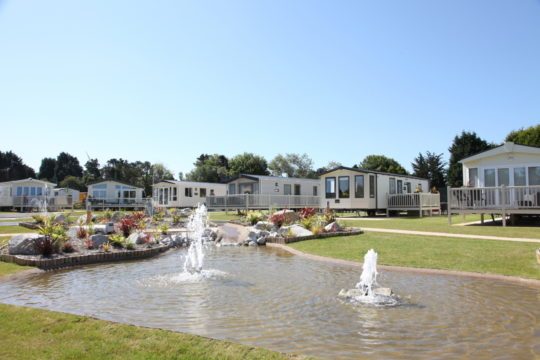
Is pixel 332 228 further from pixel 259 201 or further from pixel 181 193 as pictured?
pixel 181 193

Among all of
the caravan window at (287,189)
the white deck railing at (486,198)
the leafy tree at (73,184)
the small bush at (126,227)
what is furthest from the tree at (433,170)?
the leafy tree at (73,184)

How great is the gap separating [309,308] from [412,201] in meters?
22.7

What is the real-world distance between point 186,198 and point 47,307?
36.3m

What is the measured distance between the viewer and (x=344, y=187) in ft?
93.7

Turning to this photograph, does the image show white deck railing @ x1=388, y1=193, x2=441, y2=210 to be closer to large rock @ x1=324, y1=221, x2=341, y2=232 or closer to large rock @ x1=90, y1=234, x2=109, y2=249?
large rock @ x1=324, y1=221, x2=341, y2=232

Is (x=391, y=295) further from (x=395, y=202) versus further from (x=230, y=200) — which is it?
(x=230, y=200)

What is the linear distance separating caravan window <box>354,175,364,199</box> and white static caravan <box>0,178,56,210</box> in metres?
29.9

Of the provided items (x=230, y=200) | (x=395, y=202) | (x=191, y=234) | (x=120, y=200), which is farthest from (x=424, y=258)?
(x=120, y=200)

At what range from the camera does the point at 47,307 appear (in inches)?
248

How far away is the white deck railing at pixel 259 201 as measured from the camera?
106ft

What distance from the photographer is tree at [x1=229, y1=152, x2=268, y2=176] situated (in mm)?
69250

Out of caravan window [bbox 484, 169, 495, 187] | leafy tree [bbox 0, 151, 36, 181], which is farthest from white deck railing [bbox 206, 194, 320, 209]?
leafy tree [bbox 0, 151, 36, 181]

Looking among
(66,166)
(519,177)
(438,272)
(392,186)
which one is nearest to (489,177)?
(519,177)

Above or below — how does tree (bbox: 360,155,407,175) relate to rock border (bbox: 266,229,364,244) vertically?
above
